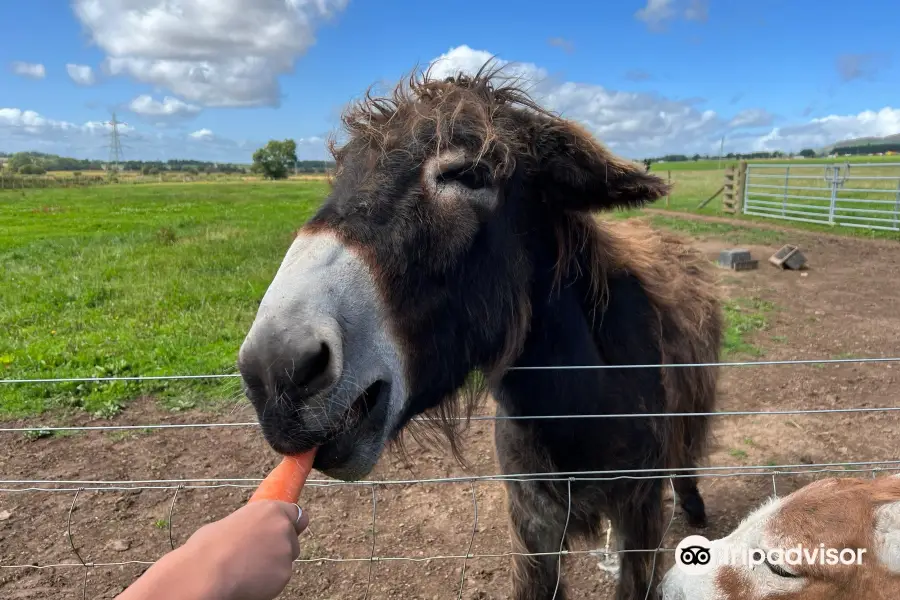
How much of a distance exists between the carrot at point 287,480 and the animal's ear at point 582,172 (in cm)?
132

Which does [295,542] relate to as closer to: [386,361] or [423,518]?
[386,361]

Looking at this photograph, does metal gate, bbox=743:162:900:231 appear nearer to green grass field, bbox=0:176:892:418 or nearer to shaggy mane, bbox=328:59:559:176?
green grass field, bbox=0:176:892:418


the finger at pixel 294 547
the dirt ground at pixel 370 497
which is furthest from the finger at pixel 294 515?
the dirt ground at pixel 370 497

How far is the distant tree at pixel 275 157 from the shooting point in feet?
181

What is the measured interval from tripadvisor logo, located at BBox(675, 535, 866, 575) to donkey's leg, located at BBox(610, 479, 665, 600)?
49cm

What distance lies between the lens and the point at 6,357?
663cm

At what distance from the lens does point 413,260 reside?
5.81 feet

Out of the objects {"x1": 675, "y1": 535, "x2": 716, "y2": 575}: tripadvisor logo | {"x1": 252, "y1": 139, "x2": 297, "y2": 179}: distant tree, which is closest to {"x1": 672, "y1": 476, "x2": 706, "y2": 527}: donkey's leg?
{"x1": 675, "y1": 535, "x2": 716, "y2": 575}: tripadvisor logo

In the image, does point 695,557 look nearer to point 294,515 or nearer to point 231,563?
point 294,515

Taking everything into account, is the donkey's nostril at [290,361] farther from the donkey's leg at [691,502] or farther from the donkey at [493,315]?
the donkey's leg at [691,502]

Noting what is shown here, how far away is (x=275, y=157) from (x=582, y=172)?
190 ft

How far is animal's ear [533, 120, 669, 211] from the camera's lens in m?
2.10

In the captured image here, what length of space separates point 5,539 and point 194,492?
1198 mm

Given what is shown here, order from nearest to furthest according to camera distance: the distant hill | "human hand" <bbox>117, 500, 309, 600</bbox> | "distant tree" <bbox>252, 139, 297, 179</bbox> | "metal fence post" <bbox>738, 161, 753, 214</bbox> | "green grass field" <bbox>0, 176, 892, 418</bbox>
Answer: "human hand" <bbox>117, 500, 309, 600</bbox> < "green grass field" <bbox>0, 176, 892, 418</bbox> < "metal fence post" <bbox>738, 161, 753, 214</bbox> < "distant tree" <bbox>252, 139, 297, 179</bbox> < the distant hill
